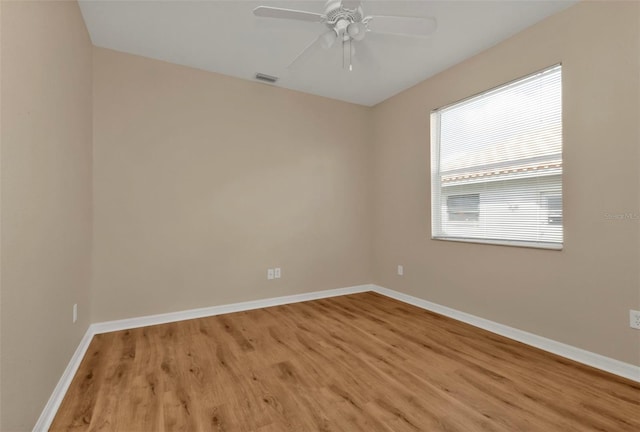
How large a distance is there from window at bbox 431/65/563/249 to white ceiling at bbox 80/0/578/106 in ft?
1.72

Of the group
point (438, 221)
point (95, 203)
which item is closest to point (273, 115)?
point (95, 203)

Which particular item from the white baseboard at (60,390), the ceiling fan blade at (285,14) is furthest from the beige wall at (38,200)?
the ceiling fan blade at (285,14)

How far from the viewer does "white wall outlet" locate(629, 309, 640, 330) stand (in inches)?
77.8

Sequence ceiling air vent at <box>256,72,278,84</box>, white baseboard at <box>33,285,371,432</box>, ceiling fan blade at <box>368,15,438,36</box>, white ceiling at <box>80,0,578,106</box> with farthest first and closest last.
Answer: ceiling air vent at <box>256,72,278,84</box> < white ceiling at <box>80,0,578,106</box> < ceiling fan blade at <box>368,15,438,36</box> < white baseboard at <box>33,285,371,432</box>

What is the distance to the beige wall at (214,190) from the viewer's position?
291 centimetres

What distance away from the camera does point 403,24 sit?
1.95 m

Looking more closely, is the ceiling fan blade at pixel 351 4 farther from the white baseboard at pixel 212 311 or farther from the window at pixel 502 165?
the white baseboard at pixel 212 311

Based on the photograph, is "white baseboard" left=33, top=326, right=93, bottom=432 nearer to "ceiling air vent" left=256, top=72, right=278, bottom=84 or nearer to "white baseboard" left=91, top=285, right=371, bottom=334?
"white baseboard" left=91, top=285, right=371, bottom=334

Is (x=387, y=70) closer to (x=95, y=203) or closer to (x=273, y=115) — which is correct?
(x=273, y=115)

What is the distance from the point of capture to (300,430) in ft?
Answer: 5.01

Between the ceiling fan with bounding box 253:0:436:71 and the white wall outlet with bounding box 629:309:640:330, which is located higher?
the ceiling fan with bounding box 253:0:436:71

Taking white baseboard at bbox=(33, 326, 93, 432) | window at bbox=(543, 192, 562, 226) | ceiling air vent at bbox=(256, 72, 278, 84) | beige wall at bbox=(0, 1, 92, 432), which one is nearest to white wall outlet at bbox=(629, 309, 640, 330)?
window at bbox=(543, 192, 562, 226)

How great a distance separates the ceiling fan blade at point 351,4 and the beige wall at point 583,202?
1706 millimetres

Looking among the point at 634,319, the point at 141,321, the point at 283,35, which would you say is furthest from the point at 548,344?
the point at 141,321
